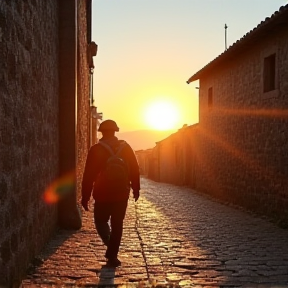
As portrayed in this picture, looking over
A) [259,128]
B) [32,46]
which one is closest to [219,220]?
[259,128]

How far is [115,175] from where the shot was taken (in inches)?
214

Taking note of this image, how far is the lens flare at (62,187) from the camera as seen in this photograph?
7.49 m

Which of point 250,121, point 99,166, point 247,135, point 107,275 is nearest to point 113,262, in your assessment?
point 107,275

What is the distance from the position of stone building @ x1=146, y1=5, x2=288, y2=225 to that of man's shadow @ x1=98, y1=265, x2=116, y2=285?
5.16m

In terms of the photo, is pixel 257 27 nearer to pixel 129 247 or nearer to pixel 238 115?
pixel 238 115

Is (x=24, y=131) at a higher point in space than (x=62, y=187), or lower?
higher

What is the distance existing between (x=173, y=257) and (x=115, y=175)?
1327mm

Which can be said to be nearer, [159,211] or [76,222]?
[76,222]

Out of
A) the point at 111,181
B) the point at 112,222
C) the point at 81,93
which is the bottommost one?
the point at 112,222

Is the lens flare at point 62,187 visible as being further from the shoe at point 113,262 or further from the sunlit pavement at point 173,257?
the shoe at point 113,262

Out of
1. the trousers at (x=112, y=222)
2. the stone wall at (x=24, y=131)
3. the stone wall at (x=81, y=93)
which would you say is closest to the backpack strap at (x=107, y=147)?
the trousers at (x=112, y=222)

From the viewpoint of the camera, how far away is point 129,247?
258 inches

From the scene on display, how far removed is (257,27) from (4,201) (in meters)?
8.23

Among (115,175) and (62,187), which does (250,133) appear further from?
(115,175)
